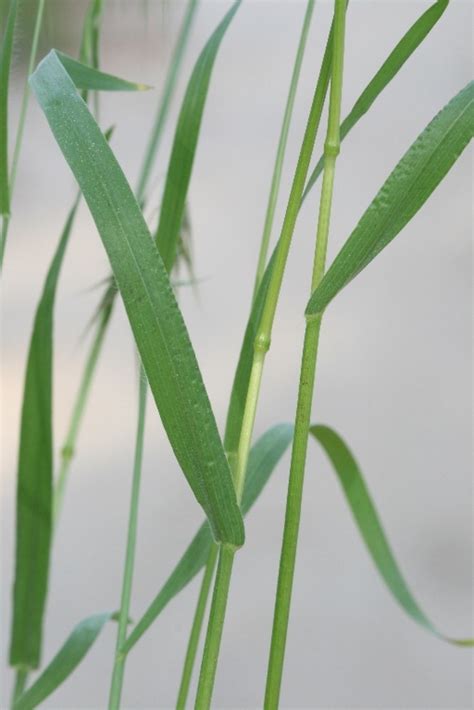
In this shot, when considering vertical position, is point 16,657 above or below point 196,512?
below

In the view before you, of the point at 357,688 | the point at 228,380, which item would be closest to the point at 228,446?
the point at 228,380

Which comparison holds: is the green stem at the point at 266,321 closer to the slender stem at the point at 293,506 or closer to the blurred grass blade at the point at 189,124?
the slender stem at the point at 293,506

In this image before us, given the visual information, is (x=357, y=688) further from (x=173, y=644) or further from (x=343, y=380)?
(x=343, y=380)

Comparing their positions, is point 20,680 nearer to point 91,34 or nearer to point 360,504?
point 360,504

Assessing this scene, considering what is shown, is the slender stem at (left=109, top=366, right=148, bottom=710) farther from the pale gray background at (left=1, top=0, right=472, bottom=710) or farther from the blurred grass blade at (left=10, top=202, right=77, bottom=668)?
the pale gray background at (left=1, top=0, right=472, bottom=710)

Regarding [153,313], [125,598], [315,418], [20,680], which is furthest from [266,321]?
[315,418]

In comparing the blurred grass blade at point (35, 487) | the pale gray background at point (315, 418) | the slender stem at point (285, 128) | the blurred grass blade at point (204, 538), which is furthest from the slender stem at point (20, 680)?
the pale gray background at point (315, 418)
